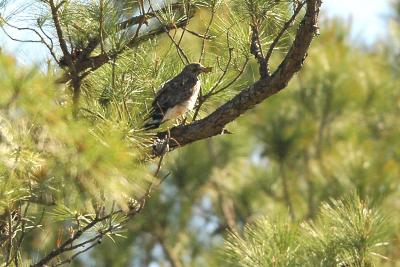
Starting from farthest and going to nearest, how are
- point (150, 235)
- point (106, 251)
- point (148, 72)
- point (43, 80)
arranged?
point (150, 235) < point (106, 251) < point (148, 72) < point (43, 80)

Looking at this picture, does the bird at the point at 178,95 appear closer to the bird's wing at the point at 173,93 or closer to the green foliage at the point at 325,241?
the bird's wing at the point at 173,93

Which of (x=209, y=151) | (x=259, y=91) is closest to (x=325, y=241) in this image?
(x=259, y=91)

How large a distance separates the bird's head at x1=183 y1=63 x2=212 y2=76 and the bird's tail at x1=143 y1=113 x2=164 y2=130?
190 mm

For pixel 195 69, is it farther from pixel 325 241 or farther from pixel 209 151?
pixel 209 151


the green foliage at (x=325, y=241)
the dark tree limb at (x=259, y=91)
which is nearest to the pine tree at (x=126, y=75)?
the dark tree limb at (x=259, y=91)

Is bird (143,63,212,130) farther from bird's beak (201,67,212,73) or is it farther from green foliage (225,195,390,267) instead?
green foliage (225,195,390,267)

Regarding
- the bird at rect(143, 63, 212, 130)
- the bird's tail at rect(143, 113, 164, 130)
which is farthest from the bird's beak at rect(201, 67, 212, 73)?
the bird's tail at rect(143, 113, 164, 130)

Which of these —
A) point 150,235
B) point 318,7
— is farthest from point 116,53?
point 150,235

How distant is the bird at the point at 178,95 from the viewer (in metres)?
3.32

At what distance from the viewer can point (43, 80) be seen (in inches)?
77.2

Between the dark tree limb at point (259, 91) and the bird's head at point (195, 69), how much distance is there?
0.94 feet

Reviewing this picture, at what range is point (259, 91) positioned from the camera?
3.02 m

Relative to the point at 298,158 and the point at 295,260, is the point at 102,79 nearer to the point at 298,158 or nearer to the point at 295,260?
the point at 295,260

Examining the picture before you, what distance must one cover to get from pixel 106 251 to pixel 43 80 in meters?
4.75
